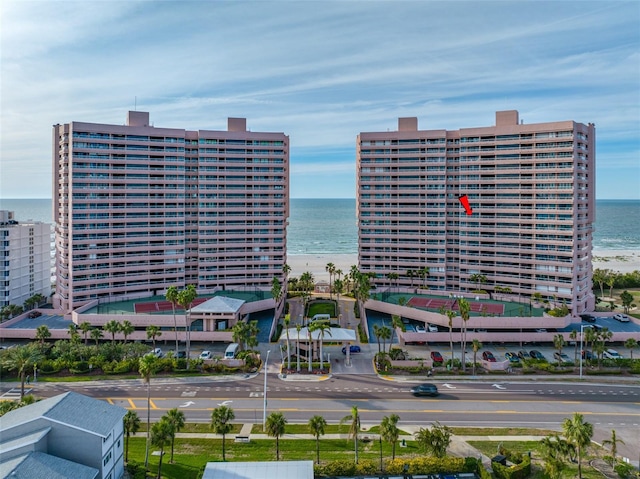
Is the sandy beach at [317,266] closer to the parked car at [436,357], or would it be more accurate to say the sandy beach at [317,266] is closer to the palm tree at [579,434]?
the parked car at [436,357]

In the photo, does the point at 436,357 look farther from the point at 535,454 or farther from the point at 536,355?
the point at 535,454

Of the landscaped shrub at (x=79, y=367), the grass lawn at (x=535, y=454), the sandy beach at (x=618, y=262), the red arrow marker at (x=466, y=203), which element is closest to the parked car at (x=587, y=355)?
the grass lawn at (x=535, y=454)

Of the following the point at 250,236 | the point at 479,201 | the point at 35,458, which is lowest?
the point at 35,458

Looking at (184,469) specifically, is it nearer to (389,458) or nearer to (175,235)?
(389,458)

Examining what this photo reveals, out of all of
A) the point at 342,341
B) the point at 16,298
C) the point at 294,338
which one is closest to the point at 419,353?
the point at 342,341

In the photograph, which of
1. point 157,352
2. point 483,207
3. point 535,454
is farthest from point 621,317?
point 157,352

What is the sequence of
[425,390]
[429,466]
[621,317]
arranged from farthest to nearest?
[621,317], [425,390], [429,466]
